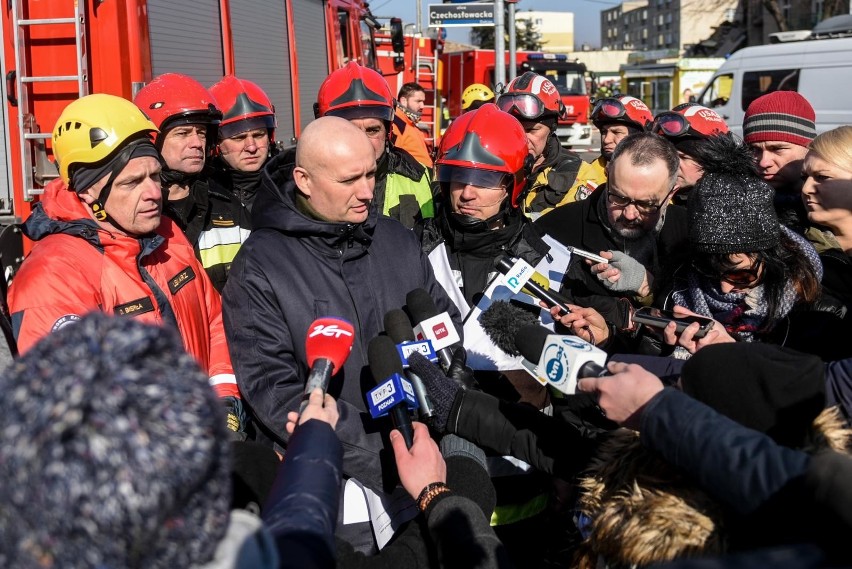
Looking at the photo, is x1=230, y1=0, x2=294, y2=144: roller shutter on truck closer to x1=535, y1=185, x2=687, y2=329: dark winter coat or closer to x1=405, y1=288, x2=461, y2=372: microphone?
x1=535, y1=185, x2=687, y2=329: dark winter coat

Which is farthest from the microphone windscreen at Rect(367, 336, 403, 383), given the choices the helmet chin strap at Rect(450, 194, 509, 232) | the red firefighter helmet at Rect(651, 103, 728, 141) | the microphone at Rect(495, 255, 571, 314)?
the red firefighter helmet at Rect(651, 103, 728, 141)

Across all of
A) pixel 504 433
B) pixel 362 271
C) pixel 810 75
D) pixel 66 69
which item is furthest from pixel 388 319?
pixel 810 75

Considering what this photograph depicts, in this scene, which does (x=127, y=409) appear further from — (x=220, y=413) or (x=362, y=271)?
(x=362, y=271)

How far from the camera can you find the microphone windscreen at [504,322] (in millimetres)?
3316

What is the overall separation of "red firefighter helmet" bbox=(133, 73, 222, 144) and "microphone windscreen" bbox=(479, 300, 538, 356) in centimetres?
208

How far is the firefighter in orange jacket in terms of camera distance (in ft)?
9.34

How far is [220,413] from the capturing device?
1.36 meters

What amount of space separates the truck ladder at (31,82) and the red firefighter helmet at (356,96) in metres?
1.54

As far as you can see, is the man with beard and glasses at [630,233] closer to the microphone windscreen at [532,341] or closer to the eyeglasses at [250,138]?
the microphone windscreen at [532,341]

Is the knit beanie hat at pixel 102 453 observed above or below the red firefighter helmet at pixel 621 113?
below

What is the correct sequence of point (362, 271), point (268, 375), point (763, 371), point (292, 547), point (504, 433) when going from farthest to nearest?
point (362, 271) → point (268, 375) → point (504, 433) → point (763, 371) → point (292, 547)

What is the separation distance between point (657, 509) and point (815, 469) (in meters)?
0.47

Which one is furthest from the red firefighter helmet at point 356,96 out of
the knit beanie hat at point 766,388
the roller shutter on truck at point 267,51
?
the knit beanie hat at point 766,388

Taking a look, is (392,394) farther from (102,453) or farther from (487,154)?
(487,154)
